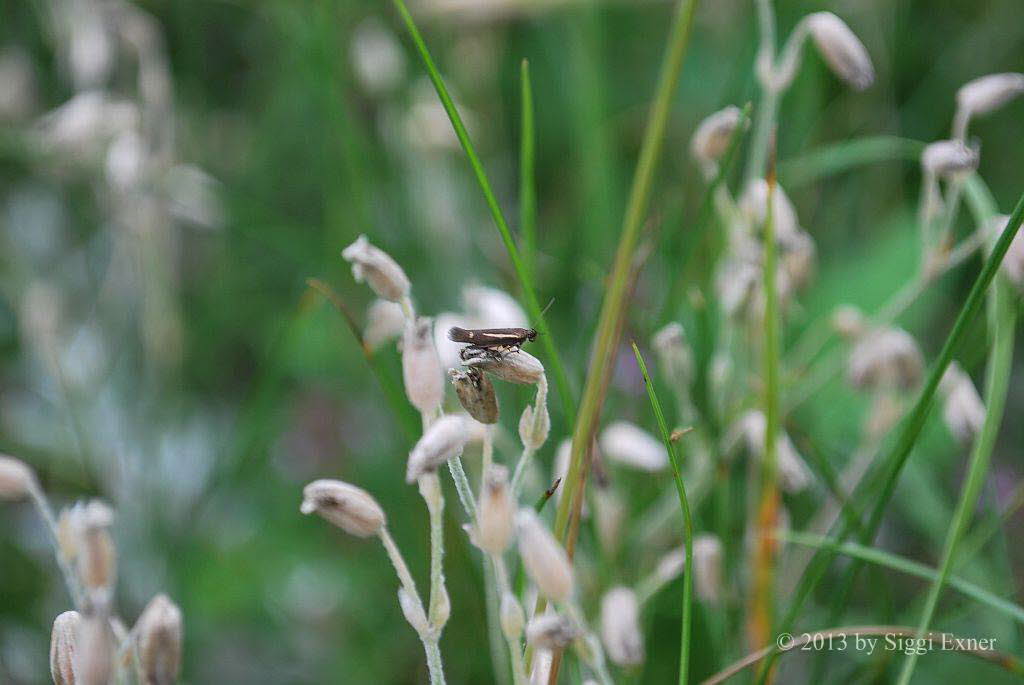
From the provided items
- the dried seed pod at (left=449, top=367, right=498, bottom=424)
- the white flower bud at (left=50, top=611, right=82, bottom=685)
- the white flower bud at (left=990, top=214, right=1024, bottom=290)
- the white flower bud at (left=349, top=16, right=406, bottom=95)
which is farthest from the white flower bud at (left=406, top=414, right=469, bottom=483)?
the white flower bud at (left=349, top=16, right=406, bottom=95)

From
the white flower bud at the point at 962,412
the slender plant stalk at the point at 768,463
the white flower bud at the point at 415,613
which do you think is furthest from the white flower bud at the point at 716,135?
the white flower bud at the point at 415,613

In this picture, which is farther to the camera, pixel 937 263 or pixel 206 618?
pixel 206 618

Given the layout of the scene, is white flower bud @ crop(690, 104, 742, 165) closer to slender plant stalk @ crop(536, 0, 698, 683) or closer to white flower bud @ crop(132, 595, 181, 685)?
slender plant stalk @ crop(536, 0, 698, 683)

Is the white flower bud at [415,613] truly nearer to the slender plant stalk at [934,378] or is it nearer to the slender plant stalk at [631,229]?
the slender plant stalk at [631,229]

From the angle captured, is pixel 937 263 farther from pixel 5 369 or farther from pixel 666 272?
pixel 5 369

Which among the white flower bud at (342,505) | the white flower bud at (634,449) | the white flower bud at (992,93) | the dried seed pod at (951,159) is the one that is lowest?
the white flower bud at (634,449)

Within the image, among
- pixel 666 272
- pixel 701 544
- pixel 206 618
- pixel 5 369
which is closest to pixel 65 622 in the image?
pixel 701 544
